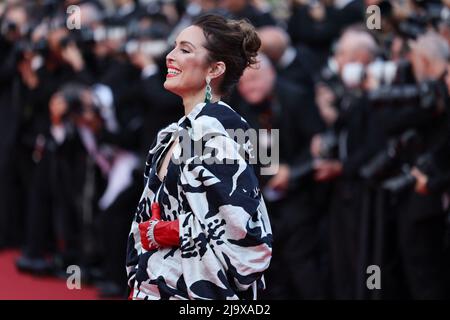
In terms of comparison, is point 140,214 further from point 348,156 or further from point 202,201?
point 348,156

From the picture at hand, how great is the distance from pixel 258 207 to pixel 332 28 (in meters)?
4.82

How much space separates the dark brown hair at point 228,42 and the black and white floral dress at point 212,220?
0.25 metres

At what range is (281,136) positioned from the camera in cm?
632

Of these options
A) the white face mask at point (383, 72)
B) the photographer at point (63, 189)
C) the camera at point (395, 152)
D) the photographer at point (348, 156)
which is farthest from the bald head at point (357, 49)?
the photographer at point (63, 189)

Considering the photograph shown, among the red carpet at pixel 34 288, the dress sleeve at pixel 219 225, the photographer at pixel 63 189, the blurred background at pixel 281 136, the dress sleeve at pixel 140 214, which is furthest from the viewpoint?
the photographer at pixel 63 189

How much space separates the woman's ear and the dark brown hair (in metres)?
0.02

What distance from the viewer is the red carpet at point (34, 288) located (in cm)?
717

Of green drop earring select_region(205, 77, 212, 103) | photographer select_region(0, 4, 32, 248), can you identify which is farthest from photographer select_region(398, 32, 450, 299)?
photographer select_region(0, 4, 32, 248)

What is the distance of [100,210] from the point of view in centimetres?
757

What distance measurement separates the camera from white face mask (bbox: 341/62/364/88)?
20.9ft

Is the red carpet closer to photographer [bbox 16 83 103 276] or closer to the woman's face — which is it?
photographer [bbox 16 83 103 276]

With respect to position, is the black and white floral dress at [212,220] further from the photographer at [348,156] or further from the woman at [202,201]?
the photographer at [348,156]

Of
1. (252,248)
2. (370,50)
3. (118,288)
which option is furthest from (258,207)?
(118,288)

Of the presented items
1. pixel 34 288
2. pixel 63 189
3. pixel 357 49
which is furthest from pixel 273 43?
pixel 34 288
